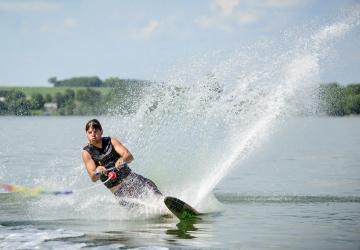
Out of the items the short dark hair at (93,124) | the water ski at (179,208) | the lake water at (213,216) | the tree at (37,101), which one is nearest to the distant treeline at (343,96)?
the lake water at (213,216)

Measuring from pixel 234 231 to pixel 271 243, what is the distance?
1.31 meters

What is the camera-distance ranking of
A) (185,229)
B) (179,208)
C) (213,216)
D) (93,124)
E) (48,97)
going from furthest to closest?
(48,97) → (213,216) → (179,208) → (93,124) → (185,229)

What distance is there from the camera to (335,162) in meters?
29.3

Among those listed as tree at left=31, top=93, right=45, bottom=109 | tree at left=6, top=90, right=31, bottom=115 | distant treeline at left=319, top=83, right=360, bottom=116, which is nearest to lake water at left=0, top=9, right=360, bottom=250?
distant treeline at left=319, top=83, right=360, bottom=116

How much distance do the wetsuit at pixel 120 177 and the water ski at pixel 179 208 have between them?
1.66 ft

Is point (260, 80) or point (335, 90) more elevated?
point (335, 90)

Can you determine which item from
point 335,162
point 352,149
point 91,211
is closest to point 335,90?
point 352,149

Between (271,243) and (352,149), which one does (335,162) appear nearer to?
(352,149)

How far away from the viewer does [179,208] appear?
1485cm

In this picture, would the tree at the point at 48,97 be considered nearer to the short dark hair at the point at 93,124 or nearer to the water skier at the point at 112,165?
the water skier at the point at 112,165

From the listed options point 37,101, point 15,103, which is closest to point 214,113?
point 15,103

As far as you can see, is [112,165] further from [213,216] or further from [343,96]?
[343,96]

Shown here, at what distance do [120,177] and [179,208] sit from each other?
135 cm

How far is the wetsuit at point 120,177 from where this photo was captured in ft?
48.3
